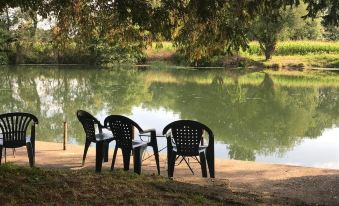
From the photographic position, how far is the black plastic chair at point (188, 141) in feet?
20.6

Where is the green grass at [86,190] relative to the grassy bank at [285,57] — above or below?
below

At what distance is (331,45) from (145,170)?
39.5 meters

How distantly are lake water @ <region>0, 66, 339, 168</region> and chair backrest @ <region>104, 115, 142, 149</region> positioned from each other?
14.4 feet

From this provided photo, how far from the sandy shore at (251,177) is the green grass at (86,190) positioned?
1.64 feet

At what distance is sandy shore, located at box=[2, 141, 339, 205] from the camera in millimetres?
5184

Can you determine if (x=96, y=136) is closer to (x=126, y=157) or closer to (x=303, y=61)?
(x=126, y=157)

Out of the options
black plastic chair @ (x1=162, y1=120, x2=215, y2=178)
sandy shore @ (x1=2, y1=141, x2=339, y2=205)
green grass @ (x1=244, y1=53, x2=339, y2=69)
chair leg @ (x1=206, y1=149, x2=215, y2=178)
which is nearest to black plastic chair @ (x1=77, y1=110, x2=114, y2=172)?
sandy shore @ (x1=2, y1=141, x2=339, y2=205)

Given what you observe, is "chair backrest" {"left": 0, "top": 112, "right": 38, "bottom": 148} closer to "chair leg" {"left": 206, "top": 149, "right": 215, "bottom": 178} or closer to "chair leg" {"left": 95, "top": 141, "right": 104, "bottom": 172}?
"chair leg" {"left": 95, "top": 141, "right": 104, "bottom": 172}

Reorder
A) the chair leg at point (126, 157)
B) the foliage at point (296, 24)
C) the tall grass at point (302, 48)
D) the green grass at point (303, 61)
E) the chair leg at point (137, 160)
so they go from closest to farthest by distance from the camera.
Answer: the chair leg at point (137, 160)
the chair leg at point (126, 157)
the foliage at point (296, 24)
the green grass at point (303, 61)
the tall grass at point (302, 48)

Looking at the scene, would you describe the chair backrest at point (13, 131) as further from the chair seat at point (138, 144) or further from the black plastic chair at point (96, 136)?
the chair seat at point (138, 144)

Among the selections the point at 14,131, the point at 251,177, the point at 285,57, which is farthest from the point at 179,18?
the point at 285,57

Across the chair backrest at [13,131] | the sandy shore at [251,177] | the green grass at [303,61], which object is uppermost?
the green grass at [303,61]

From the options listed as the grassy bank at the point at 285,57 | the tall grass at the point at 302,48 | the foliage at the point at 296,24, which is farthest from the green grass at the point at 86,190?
the tall grass at the point at 302,48

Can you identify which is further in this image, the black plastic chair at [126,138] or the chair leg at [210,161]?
the chair leg at [210,161]
